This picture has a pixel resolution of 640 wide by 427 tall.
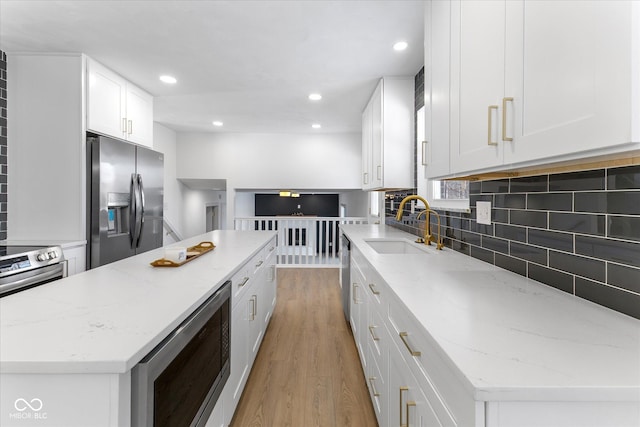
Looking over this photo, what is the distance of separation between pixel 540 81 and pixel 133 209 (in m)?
3.30

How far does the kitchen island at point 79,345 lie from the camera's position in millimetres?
729

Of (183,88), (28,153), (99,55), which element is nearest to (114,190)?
(28,153)

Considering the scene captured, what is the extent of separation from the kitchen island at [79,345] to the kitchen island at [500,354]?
0.73 metres

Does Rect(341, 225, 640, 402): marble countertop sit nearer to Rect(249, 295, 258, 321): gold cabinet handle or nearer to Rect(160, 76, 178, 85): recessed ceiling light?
Rect(249, 295, 258, 321): gold cabinet handle

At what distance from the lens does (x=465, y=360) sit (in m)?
0.69

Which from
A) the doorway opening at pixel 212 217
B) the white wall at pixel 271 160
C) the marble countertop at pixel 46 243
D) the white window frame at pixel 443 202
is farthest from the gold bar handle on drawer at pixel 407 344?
the doorway opening at pixel 212 217

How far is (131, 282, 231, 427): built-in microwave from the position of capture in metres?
0.80

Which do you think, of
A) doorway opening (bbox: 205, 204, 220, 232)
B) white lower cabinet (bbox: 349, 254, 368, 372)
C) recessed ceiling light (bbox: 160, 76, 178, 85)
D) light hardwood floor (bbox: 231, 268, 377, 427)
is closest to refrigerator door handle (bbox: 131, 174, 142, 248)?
recessed ceiling light (bbox: 160, 76, 178, 85)

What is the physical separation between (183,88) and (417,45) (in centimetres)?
255

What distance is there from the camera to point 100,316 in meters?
0.98

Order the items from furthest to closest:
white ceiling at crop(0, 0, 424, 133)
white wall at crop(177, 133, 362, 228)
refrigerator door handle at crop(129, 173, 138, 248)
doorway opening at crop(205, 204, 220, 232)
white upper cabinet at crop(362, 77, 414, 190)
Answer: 1. doorway opening at crop(205, 204, 220, 232)
2. white wall at crop(177, 133, 362, 228)
3. white upper cabinet at crop(362, 77, 414, 190)
4. refrigerator door handle at crop(129, 173, 138, 248)
5. white ceiling at crop(0, 0, 424, 133)

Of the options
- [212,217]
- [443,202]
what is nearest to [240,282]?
[443,202]

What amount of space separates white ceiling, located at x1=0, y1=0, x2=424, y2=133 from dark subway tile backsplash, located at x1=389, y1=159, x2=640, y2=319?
146 centimetres

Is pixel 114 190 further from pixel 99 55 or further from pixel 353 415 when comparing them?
pixel 353 415
